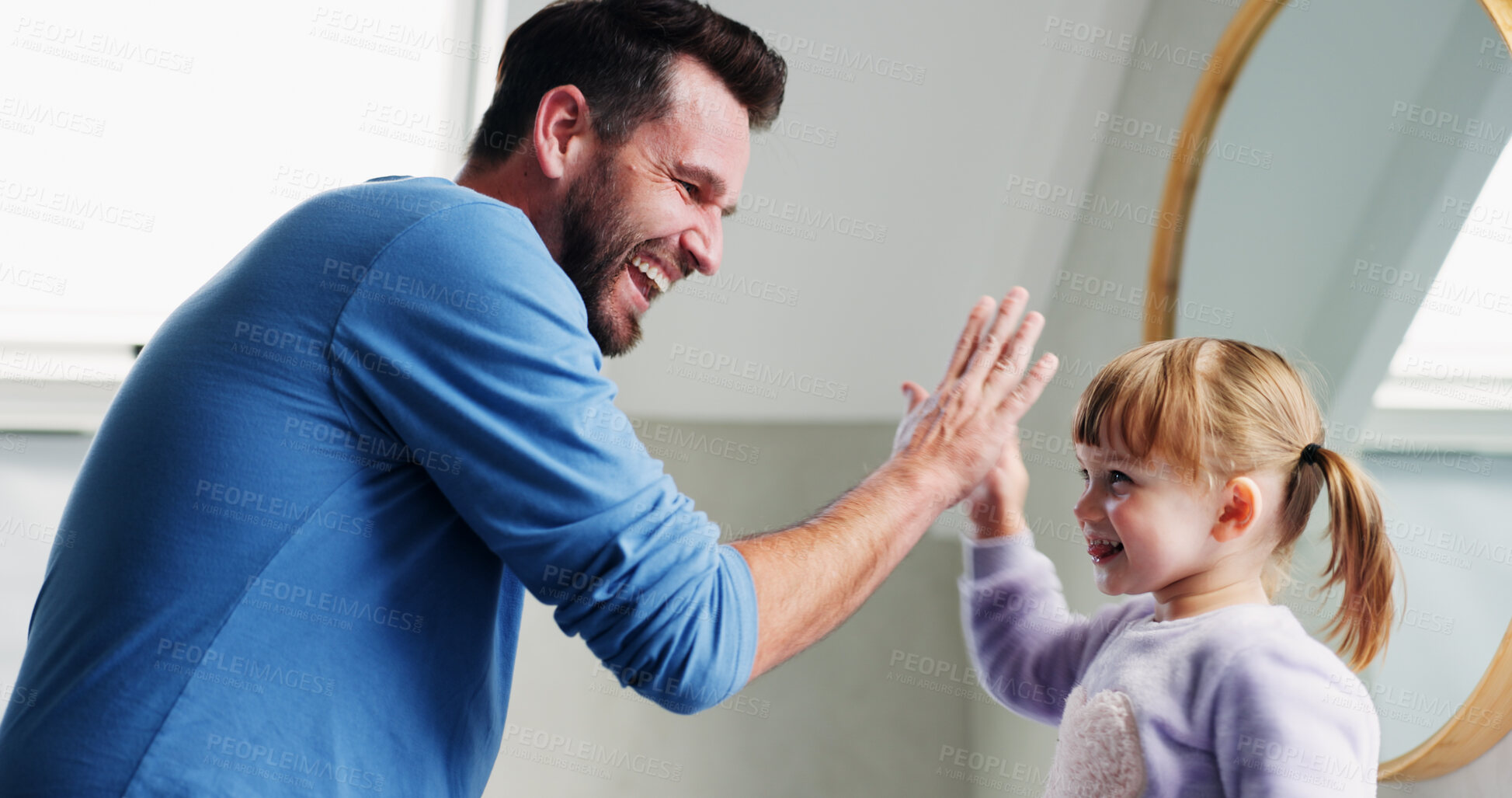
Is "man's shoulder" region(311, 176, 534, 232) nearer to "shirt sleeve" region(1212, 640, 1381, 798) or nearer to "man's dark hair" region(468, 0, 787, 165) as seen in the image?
"man's dark hair" region(468, 0, 787, 165)

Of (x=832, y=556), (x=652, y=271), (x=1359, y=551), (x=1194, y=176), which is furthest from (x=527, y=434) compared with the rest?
(x=1194, y=176)

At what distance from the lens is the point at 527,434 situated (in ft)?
2.22

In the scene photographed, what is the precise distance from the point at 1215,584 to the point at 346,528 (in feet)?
2.12

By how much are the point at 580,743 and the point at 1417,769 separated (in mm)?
1445

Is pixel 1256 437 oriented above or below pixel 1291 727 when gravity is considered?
above

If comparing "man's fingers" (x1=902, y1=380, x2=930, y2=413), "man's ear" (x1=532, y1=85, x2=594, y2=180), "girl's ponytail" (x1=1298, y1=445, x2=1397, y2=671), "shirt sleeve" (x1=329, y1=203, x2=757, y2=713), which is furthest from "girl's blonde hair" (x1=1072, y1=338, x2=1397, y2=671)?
"man's ear" (x1=532, y1=85, x2=594, y2=180)

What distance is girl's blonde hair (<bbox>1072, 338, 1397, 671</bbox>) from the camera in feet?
2.40

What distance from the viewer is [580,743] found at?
191cm

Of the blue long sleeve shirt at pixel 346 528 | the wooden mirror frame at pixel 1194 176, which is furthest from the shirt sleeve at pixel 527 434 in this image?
the wooden mirror frame at pixel 1194 176

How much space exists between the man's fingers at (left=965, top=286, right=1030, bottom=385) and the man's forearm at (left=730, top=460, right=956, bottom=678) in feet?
0.40

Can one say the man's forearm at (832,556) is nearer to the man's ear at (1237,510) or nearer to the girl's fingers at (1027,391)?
the girl's fingers at (1027,391)

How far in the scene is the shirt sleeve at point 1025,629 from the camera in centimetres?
87

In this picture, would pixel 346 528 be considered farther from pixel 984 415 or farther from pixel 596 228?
pixel 984 415

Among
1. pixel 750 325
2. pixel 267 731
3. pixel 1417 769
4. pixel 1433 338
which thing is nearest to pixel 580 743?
pixel 750 325
